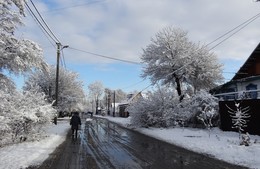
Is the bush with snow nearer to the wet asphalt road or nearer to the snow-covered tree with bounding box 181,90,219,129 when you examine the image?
the snow-covered tree with bounding box 181,90,219,129

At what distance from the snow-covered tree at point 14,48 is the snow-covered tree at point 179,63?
73.7ft

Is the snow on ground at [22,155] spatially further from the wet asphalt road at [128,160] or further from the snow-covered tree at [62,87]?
the snow-covered tree at [62,87]

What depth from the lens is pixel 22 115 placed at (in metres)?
Result: 16.0

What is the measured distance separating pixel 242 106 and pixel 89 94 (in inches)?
5418

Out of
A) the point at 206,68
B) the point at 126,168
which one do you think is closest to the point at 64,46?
the point at 206,68

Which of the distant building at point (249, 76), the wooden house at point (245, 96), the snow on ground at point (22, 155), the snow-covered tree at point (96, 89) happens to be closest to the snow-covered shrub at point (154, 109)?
the distant building at point (249, 76)

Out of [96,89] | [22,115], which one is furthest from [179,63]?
[96,89]

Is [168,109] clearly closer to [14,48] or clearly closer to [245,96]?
[245,96]

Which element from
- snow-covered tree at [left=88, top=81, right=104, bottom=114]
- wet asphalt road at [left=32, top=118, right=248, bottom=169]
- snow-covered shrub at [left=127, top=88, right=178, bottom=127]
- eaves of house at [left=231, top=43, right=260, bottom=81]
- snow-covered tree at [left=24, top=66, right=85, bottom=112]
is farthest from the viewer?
snow-covered tree at [left=88, top=81, right=104, bottom=114]

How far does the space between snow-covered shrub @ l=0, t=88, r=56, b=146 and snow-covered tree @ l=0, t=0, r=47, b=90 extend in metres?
1.26

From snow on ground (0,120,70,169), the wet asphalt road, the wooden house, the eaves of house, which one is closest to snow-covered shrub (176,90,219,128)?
the wooden house

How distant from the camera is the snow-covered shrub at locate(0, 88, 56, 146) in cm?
1423

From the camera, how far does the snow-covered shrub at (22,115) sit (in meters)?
14.2

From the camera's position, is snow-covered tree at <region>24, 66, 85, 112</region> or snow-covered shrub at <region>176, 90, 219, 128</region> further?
snow-covered tree at <region>24, 66, 85, 112</region>
